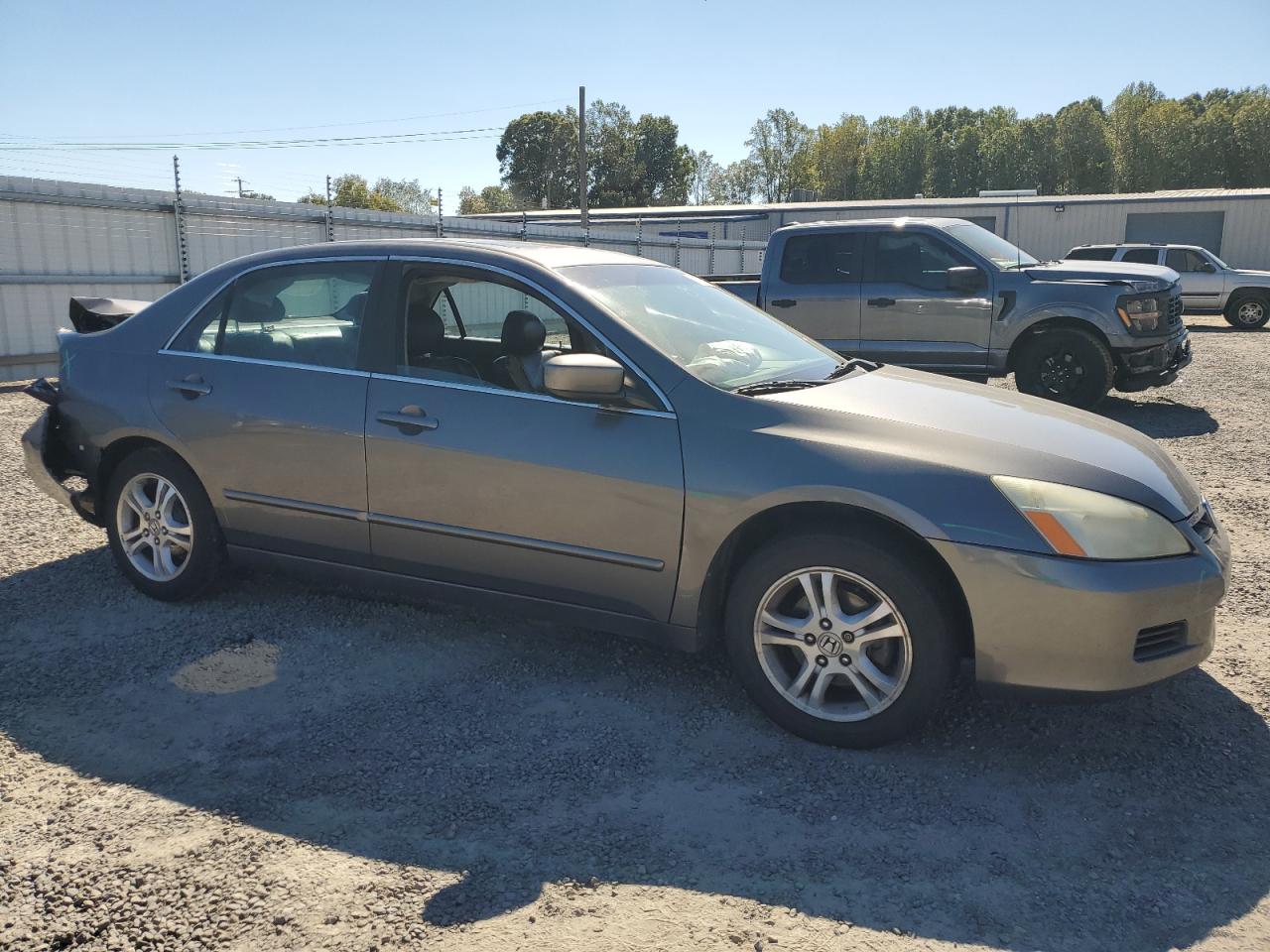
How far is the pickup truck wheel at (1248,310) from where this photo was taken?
2156cm

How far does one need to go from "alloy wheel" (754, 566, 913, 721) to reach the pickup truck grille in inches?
311

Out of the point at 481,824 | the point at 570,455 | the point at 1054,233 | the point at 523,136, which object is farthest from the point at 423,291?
the point at 523,136

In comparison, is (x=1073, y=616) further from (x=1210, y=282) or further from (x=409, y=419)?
(x=1210, y=282)

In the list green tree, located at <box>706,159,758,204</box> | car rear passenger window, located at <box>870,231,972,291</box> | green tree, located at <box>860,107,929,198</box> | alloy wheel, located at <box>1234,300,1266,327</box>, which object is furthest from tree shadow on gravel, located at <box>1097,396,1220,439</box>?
green tree, located at <box>706,159,758,204</box>

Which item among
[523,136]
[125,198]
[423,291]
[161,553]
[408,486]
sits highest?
[523,136]

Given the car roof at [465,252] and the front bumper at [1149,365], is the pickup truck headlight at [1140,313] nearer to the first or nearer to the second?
the front bumper at [1149,365]

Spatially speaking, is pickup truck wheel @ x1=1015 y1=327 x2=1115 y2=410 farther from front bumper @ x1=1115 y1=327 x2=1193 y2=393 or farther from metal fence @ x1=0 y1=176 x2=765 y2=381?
metal fence @ x1=0 y1=176 x2=765 y2=381

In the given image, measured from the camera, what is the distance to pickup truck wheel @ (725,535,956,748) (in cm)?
309

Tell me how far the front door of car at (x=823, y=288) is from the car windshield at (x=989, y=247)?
1.00 meters

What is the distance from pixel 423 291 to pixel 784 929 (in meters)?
2.89

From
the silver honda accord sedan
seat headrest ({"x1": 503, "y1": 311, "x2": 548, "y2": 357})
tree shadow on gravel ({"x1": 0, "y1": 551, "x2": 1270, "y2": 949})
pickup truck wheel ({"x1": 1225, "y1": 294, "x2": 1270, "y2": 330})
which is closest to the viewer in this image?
tree shadow on gravel ({"x1": 0, "y1": 551, "x2": 1270, "y2": 949})

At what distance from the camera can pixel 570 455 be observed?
3549 mm

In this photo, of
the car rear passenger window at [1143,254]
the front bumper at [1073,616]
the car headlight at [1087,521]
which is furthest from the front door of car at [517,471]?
the car rear passenger window at [1143,254]

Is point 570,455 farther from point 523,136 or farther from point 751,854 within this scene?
point 523,136
